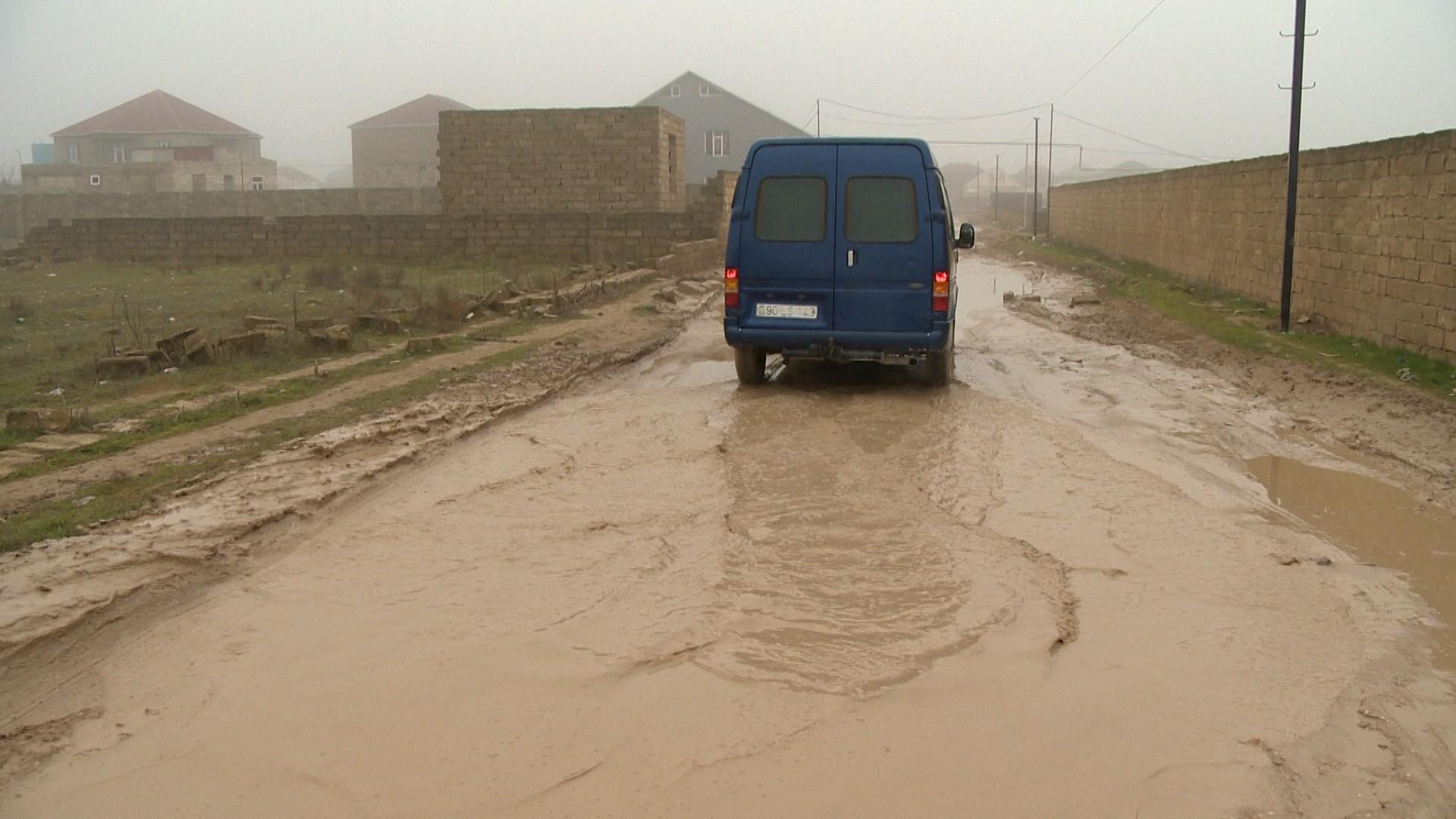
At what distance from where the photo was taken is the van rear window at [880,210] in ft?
31.9

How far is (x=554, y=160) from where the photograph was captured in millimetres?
29484

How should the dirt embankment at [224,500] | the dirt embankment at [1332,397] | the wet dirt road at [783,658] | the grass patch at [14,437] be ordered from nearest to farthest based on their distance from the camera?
the wet dirt road at [783,658]
the dirt embankment at [224,500]
the grass patch at [14,437]
the dirt embankment at [1332,397]

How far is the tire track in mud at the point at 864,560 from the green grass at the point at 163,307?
212 inches

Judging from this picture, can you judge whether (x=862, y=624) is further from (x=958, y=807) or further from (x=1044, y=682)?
(x=958, y=807)

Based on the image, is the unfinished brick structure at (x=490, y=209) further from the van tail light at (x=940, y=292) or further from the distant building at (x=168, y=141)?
the distant building at (x=168, y=141)

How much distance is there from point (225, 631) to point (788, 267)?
6.19m

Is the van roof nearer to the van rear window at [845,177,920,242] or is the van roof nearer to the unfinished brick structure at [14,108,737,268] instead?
the van rear window at [845,177,920,242]

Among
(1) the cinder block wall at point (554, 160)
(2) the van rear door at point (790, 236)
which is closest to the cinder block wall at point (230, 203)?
(1) the cinder block wall at point (554, 160)

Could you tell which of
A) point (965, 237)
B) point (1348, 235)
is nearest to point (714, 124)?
point (1348, 235)

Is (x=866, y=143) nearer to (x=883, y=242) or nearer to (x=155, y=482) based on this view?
(x=883, y=242)

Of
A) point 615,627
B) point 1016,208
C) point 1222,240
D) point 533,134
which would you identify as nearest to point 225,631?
point 615,627

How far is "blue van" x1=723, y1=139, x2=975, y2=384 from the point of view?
971cm

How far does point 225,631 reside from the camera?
4.74 m

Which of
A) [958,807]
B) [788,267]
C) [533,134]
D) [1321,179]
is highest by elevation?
[533,134]
